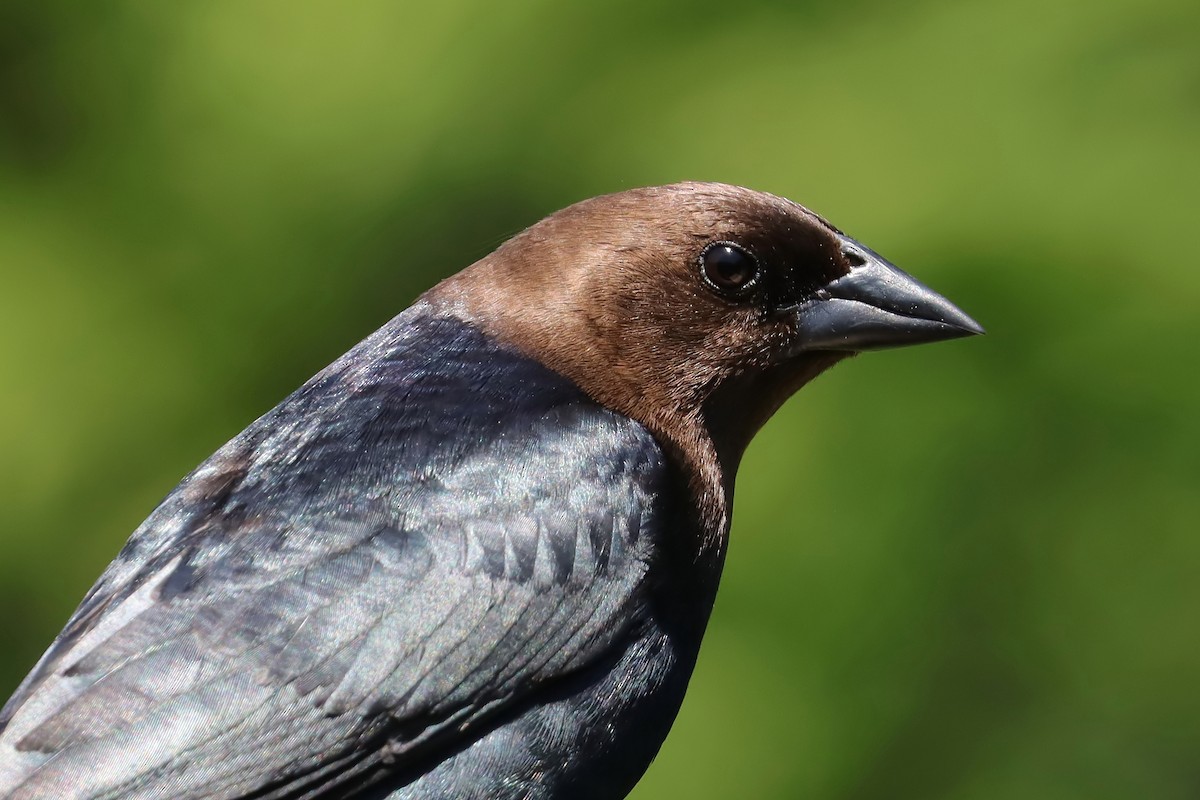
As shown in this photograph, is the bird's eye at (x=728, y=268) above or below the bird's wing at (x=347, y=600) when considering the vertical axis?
above

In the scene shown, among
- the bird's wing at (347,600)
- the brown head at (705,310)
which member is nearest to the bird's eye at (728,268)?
Answer: the brown head at (705,310)

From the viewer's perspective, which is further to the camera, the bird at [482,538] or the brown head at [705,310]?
the brown head at [705,310]

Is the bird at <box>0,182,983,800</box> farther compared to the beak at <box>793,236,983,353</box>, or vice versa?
the beak at <box>793,236,983,353</box>

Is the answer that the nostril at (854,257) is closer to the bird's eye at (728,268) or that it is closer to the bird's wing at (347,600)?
the bird's eye at (728,268)

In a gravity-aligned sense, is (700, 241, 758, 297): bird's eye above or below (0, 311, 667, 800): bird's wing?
above

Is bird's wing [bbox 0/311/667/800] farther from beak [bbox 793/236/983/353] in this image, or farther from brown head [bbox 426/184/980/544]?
beak [bbox 793/236/983/353]

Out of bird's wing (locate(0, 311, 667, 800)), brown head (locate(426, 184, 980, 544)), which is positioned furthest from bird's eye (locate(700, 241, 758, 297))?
bird's wing (locate(0, 311, 667, 800))

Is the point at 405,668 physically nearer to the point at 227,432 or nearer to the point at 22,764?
the point at 22,764

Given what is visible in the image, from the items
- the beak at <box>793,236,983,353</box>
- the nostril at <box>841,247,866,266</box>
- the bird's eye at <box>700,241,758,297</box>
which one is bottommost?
the beak at <box>793,236,983,353</box>

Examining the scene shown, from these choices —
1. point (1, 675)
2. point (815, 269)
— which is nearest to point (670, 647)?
point (815, 269)

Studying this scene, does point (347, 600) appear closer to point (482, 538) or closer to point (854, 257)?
point (482, 538)
